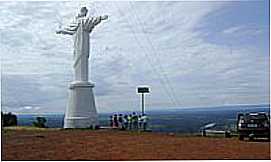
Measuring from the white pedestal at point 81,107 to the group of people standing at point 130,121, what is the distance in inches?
34.2

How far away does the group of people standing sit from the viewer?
22312 millimetres

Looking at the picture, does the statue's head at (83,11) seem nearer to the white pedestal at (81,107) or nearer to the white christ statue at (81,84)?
the white christ statue at (81,84)

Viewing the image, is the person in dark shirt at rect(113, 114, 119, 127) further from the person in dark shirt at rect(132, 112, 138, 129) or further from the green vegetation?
the green vegetation

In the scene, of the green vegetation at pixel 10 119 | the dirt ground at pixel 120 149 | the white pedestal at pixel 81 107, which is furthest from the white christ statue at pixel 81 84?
the dirt ground at pixel 120 149

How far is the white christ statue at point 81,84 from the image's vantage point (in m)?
23.1

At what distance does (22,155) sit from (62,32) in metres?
11.7

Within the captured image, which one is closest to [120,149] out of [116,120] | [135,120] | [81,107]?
[135,120]

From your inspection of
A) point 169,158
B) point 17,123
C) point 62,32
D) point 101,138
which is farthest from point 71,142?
point 17,123

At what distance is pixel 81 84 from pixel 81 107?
40.4 inches

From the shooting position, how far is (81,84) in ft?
76.4

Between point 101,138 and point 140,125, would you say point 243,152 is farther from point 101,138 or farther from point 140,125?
point 140,125

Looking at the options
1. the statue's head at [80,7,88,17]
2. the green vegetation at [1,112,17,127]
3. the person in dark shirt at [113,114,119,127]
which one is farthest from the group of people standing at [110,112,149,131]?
the green vegetation at [1,112,17,127]

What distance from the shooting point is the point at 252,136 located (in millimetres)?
17719

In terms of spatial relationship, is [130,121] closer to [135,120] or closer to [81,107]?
[135,120]
